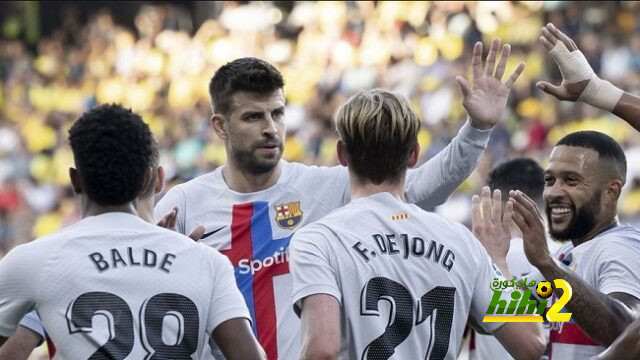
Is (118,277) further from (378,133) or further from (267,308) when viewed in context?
(267,308)

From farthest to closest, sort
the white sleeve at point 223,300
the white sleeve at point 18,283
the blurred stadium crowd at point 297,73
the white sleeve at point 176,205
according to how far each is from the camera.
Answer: the blurred stadium crowd at point 297,73
the white sleeve at point 176,205
the white sleeve at point 223,300
the white sleeve at point 18,283

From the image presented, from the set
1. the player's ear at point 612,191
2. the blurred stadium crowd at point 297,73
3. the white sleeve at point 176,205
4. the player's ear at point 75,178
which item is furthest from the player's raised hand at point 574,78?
the blurred stadium crowd at point 297,73

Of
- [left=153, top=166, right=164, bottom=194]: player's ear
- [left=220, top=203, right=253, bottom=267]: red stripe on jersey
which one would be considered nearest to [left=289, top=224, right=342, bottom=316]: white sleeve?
[left=153, top=166, right=164, bottom=194]: player's ear

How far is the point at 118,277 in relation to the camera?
4660 millimetres

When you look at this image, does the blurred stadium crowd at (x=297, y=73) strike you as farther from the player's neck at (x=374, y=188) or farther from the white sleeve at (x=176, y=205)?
the player's neck at (x=374, y=188)

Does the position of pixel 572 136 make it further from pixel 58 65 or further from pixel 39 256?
pixel 58 65

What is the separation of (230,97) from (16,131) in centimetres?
1757

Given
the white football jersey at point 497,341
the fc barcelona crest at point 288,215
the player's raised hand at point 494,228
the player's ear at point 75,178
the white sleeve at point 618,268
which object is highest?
the player's ear at point 75,178

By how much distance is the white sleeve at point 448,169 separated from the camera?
19.7 feet

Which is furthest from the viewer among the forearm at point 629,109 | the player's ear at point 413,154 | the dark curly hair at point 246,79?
the dark curly hair at point 246,79

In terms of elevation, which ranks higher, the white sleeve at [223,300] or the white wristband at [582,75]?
the white wristband at [582,75]

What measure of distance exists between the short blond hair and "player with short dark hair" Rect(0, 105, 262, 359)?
0.68 m

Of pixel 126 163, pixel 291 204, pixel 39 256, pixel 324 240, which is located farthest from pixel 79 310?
pixel 291 204

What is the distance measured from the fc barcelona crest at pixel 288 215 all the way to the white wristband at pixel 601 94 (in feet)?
4.85
